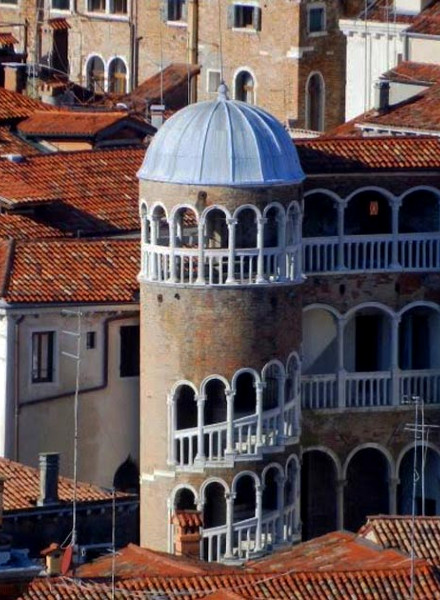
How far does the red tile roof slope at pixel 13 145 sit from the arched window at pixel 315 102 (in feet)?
71.7

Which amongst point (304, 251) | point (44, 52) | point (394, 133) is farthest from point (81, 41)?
point (304, 251)

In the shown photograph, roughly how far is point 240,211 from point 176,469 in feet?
14.8

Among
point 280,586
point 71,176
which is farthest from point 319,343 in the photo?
point 280,586

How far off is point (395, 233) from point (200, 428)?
5784 mm

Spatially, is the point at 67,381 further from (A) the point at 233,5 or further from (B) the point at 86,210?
(A) the point at 233,5

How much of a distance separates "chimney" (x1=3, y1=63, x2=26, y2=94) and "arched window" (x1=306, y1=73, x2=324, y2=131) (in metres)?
12.0

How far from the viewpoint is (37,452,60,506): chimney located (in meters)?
66.4

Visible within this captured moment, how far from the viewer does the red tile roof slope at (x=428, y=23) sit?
103 meters

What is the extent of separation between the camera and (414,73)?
9431cm

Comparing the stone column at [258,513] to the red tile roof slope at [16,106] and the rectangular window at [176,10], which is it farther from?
the rectangular window at [176,10]

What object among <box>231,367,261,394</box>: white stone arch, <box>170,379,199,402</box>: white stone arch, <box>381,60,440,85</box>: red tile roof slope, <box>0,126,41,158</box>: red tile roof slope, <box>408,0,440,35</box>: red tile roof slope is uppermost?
<box>408,0,440,35</box>: red tile roof slope

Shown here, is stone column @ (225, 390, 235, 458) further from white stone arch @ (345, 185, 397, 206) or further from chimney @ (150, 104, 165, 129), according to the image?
chimney @ (150, 104, 165, 129)

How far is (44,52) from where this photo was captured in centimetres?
12419

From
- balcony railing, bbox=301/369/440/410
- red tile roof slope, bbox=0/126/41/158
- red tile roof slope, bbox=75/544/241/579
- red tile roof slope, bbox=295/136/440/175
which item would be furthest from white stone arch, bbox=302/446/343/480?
red tile roof slope, bbox=0/126/41/158
